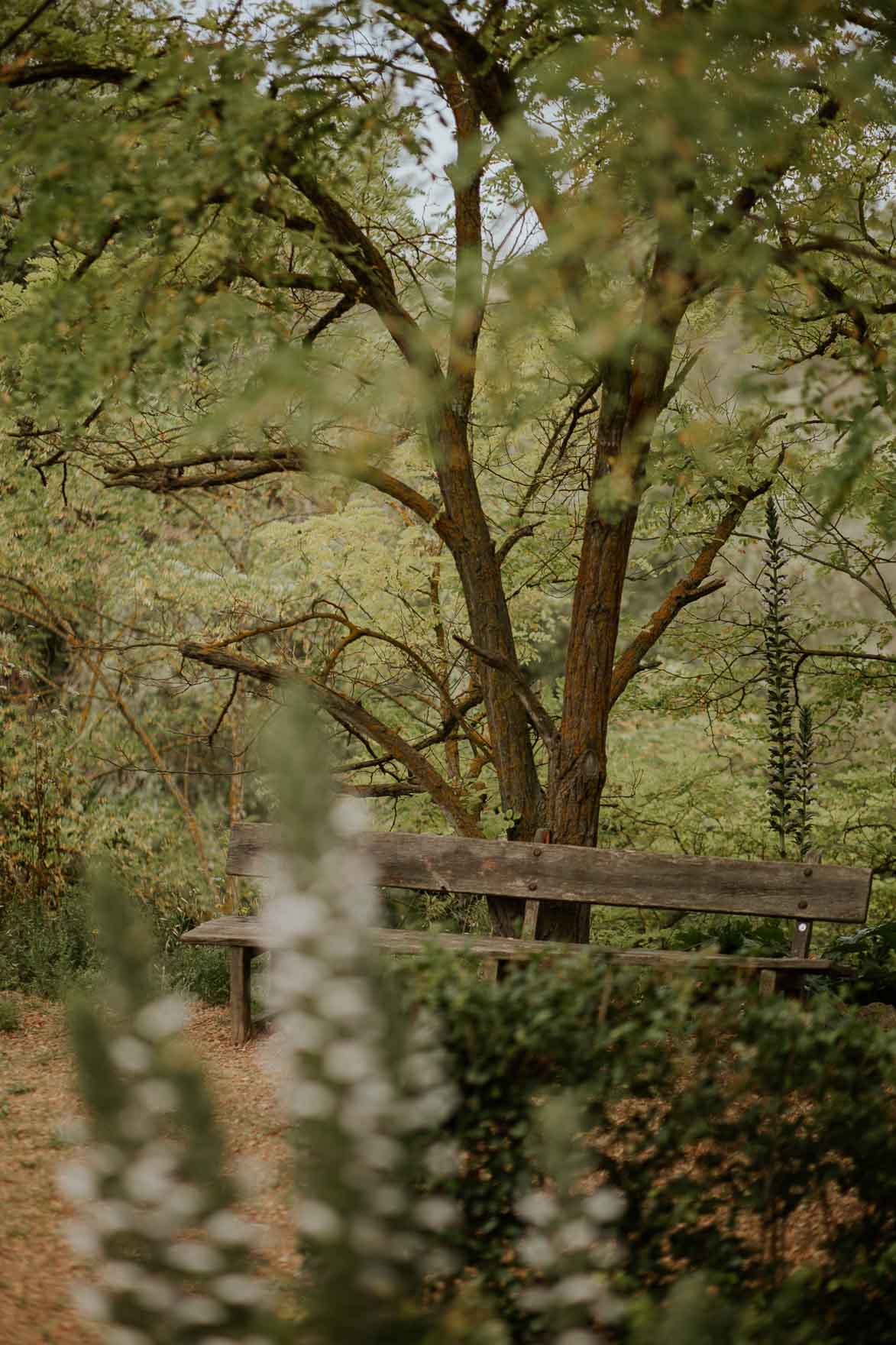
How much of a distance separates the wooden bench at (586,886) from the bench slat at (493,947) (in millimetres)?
10

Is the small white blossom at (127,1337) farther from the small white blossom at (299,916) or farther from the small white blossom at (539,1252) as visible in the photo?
the small white blossom at (539,1252)

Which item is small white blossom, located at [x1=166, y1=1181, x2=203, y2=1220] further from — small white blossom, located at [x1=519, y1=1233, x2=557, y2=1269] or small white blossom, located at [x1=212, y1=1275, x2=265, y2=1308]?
small white blossom, located at [x1=519, y1=1233, x2=557, y2=1269]

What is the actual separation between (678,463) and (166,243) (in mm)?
2559

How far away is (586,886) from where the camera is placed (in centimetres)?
549

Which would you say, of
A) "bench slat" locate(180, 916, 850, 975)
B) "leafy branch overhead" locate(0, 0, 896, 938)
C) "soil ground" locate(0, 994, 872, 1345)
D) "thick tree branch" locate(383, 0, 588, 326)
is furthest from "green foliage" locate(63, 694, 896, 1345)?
"thick tree branch" locate(383, 0, 588, 326)

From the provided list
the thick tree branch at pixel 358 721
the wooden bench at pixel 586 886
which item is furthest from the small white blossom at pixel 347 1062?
the thick tree branch at pixel 358 721

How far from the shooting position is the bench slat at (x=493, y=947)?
4.64 metres

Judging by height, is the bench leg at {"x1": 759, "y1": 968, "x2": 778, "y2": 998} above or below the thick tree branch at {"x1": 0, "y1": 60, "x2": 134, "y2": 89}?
below

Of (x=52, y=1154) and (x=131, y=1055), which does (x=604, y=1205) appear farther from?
(x=52, y=1154)

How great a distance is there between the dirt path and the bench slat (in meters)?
0.55

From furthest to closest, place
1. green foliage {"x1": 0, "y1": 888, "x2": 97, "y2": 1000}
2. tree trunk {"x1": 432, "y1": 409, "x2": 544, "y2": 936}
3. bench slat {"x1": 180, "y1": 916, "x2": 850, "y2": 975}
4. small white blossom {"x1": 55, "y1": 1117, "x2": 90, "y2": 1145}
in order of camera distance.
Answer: green foliage {"x1": 0, "y1": 888, "x2": 97, "y2": 1000}
tree trunk {"x1": 432, "y1": 409, "x2": 544, "y2": 936}
bench slat {"x1": 180, "y1": 916, "x2": 850, "y2": 975}
small white blossom {"x1": 55, "y1": 1117, "x2": 90, "y2": 1145}

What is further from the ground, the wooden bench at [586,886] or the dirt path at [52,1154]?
the wooden bench at [586,886]

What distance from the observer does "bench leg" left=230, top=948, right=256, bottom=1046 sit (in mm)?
5598

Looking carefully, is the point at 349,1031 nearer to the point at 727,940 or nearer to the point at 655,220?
the point at 655,220
